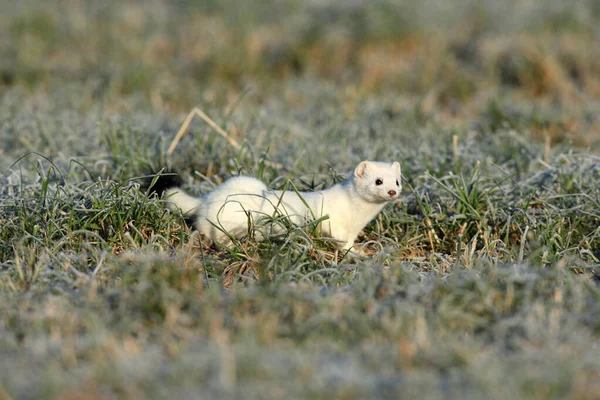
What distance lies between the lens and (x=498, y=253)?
396 centimetres

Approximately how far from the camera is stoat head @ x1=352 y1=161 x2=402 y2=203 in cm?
371

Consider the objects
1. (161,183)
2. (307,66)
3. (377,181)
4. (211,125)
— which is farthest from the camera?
(307,66)

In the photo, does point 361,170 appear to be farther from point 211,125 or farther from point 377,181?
point 211,125

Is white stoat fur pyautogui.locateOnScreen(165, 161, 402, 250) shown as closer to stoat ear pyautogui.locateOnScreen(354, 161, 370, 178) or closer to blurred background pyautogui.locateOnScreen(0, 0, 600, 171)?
stoat ear pyautogui.locateOnScreen(354, 161, 370, 178)

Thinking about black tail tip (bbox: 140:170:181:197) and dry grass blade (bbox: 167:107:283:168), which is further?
dry grass blade (bbox: 167:107:283:168)

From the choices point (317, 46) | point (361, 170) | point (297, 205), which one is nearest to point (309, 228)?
point (297, 205)

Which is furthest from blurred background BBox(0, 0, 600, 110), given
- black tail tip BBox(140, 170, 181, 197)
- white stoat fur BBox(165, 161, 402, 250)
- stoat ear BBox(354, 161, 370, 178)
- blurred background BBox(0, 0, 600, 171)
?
stoat ear BBox(354, 161, 370, 178)

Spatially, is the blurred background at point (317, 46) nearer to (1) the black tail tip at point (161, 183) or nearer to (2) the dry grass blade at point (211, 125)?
(2) the dry grass blade at point (211, 125)

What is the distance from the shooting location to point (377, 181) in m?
3.73

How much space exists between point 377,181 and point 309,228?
16.0 inches

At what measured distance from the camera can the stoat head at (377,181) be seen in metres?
3.71

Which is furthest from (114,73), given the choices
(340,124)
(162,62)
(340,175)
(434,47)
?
(340,175)

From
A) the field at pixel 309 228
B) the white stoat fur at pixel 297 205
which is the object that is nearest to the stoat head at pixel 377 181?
the white stoat fur at pixel 297 205

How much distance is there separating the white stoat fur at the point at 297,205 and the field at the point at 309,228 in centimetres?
10
